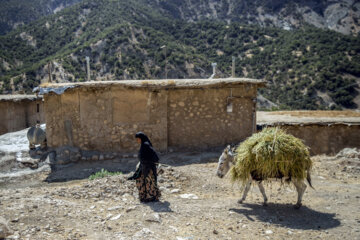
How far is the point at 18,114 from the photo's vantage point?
714 inches

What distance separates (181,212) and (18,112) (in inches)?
633

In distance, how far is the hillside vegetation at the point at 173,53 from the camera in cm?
3250

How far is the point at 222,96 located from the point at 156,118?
8.12 feet

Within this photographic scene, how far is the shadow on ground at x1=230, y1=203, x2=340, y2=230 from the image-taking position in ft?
16.4

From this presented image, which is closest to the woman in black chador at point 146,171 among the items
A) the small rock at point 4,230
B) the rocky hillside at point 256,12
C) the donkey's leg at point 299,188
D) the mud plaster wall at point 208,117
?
the small rock at point 4,230

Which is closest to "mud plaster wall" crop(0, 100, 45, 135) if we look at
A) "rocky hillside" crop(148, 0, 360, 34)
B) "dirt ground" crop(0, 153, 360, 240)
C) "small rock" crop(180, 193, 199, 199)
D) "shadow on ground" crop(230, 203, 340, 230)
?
"dirt ground" crop(0, 153, 360, 240)

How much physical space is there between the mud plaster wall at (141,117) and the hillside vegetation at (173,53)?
69.2 feet

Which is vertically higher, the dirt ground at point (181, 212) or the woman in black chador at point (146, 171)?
the woman in black chador at point (146, 171)

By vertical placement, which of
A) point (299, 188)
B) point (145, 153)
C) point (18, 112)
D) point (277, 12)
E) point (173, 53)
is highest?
point (277, 12)

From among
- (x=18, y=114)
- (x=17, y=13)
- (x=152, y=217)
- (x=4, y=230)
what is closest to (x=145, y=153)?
(x=152, y=217)

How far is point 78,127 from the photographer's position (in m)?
10.2

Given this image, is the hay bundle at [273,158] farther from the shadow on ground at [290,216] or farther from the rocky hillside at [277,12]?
the rocky hillside at [277,12]

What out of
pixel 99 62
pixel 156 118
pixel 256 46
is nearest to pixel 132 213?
pixel 156 118

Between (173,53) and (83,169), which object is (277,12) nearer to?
(173,53)
